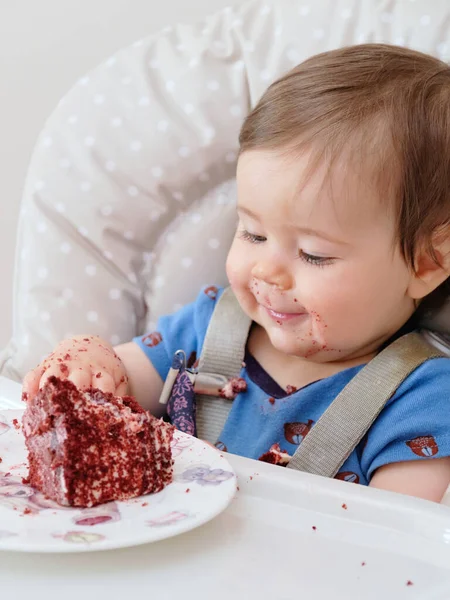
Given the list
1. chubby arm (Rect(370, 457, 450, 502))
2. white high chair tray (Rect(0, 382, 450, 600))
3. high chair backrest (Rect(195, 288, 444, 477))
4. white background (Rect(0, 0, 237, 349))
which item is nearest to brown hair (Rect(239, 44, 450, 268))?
high chair backrest (Rect(195, 288, 444, 477))

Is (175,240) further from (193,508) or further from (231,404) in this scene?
(193,508)

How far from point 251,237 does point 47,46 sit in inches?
29.8

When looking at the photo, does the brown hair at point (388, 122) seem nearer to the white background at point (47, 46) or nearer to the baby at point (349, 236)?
the baby at point (349, 236)

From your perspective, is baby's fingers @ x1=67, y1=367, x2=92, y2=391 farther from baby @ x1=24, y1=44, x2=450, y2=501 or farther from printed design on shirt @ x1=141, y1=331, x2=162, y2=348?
printed design on shirt @ x1=141, y1=331, x2=162, y2=348

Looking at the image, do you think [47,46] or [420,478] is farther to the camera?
[47,46]

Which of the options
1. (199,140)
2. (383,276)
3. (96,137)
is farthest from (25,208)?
(383,276)

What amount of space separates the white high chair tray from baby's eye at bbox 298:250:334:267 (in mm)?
254

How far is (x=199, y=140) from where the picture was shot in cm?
108

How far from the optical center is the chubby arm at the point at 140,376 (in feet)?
3.47

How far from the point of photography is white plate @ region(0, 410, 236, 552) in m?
0.57

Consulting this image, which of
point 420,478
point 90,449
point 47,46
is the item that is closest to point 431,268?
point 420,478

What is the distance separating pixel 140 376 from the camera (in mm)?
1063

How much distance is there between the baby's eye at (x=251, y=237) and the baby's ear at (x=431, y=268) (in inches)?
6.8

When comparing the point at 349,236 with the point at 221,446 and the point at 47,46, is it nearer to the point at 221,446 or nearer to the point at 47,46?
the point at 221,446
